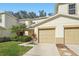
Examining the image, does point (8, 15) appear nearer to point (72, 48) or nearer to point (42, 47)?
point (42, 47)

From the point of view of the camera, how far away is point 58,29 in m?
20.8

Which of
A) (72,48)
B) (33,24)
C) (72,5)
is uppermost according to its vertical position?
(72,5)

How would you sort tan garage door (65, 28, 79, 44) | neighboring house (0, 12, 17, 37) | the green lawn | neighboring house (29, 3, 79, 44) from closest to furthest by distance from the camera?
the green lawn
neighboring house (0, 12, 17, 37)
tan garage door (65, 28, 79, 44)
neighboring house (29, 3, 79, 44)

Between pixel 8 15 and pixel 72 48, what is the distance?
617 cm

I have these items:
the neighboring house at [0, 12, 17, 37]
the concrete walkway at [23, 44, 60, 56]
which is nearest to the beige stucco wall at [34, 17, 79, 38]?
the concrete walkway at [23, 44, 60, 56]

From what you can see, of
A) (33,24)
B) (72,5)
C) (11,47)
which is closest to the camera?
(11,47)

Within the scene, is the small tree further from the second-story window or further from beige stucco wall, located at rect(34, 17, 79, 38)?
the second-story window

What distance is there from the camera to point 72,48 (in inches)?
736

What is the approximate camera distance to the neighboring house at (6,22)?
19.4 meters

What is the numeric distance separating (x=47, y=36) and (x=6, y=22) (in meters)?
3.70

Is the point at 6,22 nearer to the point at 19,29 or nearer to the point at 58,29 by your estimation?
the point at 19,29

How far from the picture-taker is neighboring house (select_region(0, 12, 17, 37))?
19391mm

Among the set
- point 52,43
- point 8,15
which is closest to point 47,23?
point 52,43

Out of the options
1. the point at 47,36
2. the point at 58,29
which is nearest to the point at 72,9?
the point at 58,29
